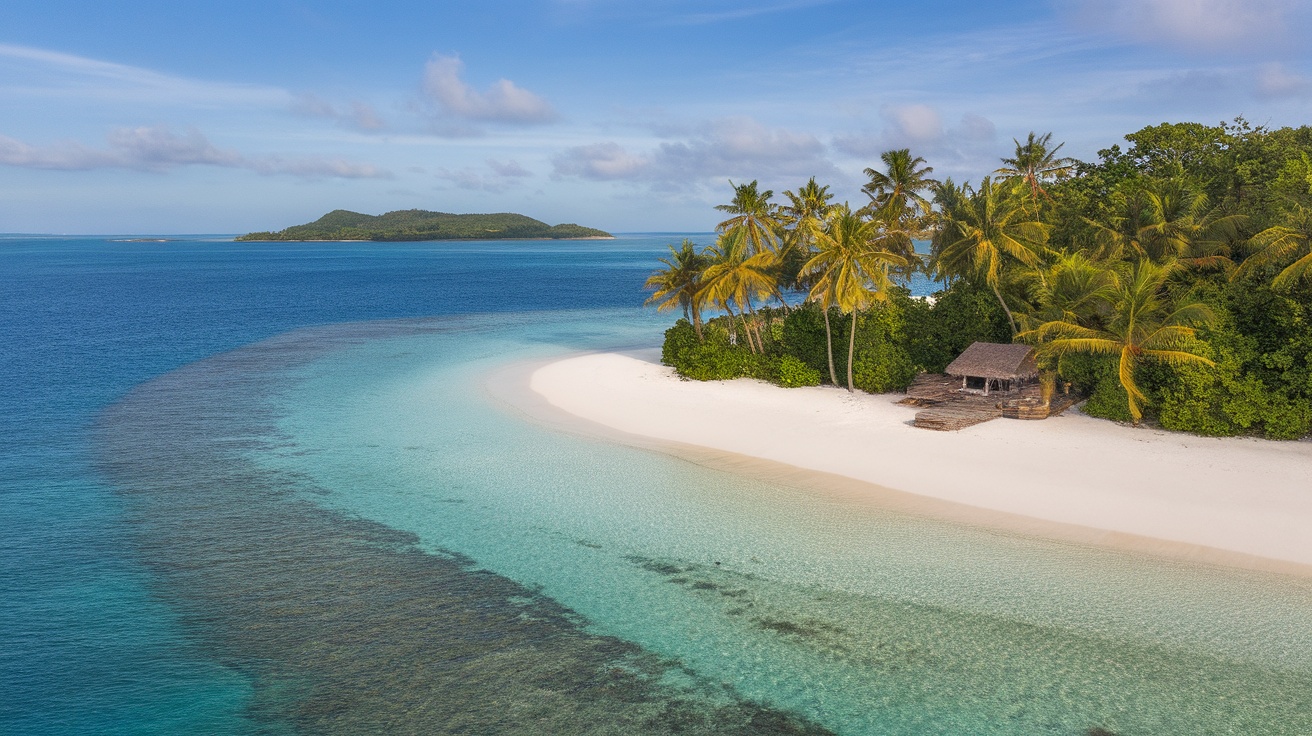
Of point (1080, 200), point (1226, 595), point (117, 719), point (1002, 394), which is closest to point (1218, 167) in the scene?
point (1080, 200)

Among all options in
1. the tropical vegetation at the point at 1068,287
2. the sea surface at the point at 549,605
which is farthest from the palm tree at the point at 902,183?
the sea surface at the point at 549,605

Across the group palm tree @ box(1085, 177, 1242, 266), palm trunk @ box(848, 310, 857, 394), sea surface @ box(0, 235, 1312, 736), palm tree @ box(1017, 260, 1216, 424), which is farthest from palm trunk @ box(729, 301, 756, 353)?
palm tree @ box(1085, 177, 1242, 266)

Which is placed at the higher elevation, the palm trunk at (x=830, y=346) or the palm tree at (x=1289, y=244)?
the palm tree at (x=1289, y=244)

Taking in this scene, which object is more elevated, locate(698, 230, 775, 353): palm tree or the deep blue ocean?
locate(698, 230, 775, 353): palm tree

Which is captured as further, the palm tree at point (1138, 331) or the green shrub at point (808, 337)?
the green shrub at point (808, 337)

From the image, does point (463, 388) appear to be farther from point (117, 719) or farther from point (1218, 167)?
point (1218, 167)

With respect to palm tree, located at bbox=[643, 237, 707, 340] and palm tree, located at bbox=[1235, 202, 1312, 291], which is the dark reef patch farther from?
palm tree, located at bbox=[1235, 202, 1312, 291]

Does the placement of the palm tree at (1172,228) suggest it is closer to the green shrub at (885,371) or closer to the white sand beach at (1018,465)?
the white sand beach at (1018,465)

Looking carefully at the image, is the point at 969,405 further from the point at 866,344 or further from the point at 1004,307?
the point at 1004,307
